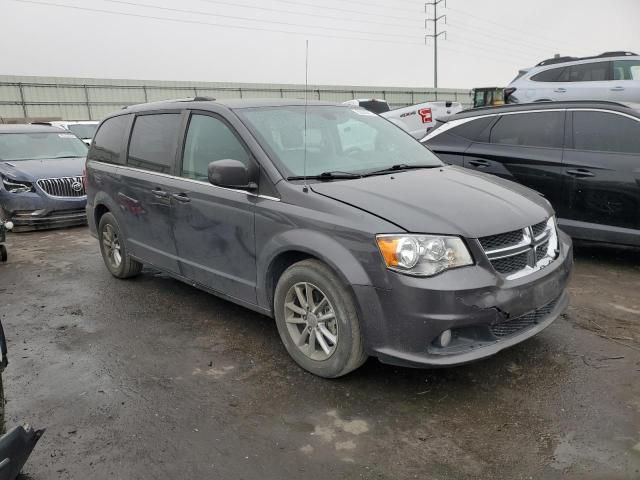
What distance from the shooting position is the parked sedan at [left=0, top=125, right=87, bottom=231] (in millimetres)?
8344

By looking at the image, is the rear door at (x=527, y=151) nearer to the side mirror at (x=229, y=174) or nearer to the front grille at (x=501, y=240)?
the front grille at (x=501, y=240)

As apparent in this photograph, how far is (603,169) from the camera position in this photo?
5316 mm

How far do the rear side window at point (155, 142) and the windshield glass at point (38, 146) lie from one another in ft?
17.1

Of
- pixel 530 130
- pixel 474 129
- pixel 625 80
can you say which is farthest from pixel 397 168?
pixel 625 80

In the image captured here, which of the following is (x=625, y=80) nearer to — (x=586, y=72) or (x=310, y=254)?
(x=586, y=72)

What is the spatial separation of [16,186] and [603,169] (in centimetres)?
809

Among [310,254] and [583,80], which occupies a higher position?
[583,80]

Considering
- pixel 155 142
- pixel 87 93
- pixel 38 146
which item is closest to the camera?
pixel 155 142

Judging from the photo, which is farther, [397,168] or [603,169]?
[603,169]

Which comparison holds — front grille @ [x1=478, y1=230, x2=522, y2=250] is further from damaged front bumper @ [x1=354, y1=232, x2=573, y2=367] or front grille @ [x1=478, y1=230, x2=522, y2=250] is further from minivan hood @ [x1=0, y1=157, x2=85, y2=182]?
minivan hood @ [x1=0, y1=157, x2=85, y2=182]

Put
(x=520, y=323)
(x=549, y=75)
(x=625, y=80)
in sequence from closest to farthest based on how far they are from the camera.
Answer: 1. (x=520, y=323)
2. (x=625, y=80)
3. (x=549, y=75)

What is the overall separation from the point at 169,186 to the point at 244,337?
54.2 inches

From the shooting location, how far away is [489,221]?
313 centimetres

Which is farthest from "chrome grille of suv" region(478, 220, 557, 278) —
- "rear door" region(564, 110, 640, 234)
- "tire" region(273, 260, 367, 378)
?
"rear door" region(564, 110, 640, 234)
